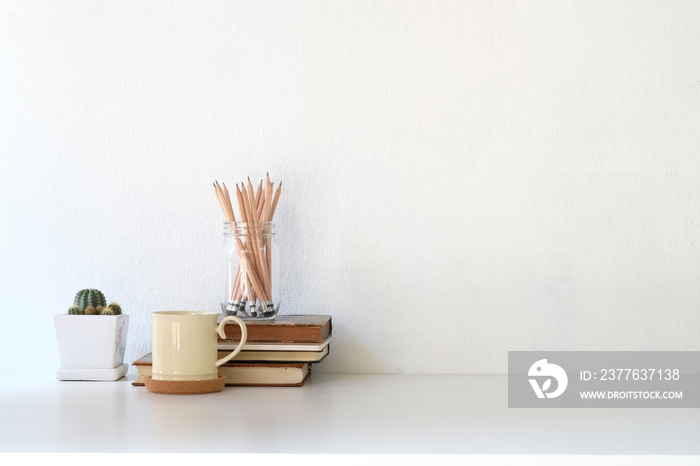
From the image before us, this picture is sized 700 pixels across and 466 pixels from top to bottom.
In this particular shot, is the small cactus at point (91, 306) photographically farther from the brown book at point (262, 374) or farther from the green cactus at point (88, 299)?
the brown book at point (262, 374)

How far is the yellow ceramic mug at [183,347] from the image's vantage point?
1.05 meters

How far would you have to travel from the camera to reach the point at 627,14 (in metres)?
1.25

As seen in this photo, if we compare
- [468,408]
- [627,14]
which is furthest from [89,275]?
[627,14]

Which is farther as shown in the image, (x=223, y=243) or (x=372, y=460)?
(x=223, y=243)

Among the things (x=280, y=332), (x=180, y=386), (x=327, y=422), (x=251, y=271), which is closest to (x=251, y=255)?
(x=251, y=271)

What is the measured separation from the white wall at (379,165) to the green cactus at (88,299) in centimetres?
8

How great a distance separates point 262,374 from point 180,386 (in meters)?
0.13

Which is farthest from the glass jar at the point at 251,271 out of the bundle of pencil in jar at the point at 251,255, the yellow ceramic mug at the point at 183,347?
the yellow ceramic mug at the point at 183,347

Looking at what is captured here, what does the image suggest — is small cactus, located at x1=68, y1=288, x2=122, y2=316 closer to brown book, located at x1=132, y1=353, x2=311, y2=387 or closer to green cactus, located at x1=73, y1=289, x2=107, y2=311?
green cactus, located at x1=73, y1=289, x2=107, y2=311

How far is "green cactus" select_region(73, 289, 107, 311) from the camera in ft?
3.85

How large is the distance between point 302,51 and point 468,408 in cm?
64

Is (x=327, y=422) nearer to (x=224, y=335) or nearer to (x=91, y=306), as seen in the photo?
(x=224, y=335)

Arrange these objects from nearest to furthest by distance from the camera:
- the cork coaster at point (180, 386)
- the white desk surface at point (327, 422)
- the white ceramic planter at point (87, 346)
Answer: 1. the white desk surface at point (327, 422)
2. the cork coaster at point (180, 386)
3. the white ceramic planter at point (87, 346)

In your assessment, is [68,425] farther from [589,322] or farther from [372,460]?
[589,322]
